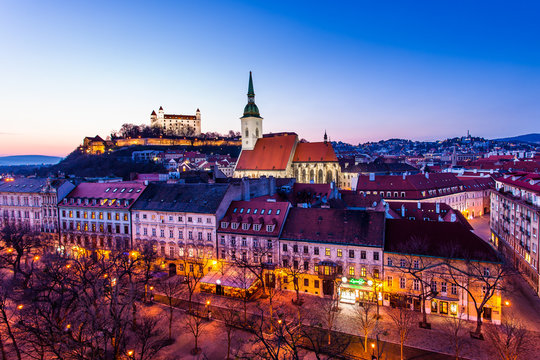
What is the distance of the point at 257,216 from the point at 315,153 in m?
68.2

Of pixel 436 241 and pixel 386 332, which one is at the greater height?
pixel 436 241

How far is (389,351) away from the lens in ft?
95.0

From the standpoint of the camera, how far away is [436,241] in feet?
121

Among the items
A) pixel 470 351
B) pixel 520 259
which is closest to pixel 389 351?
pixel 470 351

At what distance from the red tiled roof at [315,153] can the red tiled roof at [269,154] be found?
3.84m

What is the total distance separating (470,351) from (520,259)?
2506 cm

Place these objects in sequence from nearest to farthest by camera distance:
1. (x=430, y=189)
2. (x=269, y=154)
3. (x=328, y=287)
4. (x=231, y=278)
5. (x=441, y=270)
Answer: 1. (x=441, y=270)
2. (x=328, y=287)
3. (x=231, y=278)
4. (x=430, y=189)
5. (x=269, y=154)

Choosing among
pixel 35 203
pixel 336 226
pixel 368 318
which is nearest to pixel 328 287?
pixel 368 318

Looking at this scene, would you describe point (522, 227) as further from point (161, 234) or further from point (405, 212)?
point (161, 234)

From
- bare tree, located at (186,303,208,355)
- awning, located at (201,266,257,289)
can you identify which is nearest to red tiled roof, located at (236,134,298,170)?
awning, located at (201,266,257,289)

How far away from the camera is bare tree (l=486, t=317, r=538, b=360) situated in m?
25.5

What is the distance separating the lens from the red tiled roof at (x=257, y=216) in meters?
44.2

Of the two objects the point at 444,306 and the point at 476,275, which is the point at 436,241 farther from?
the point at 444,306

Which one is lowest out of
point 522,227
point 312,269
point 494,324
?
point 494,324
